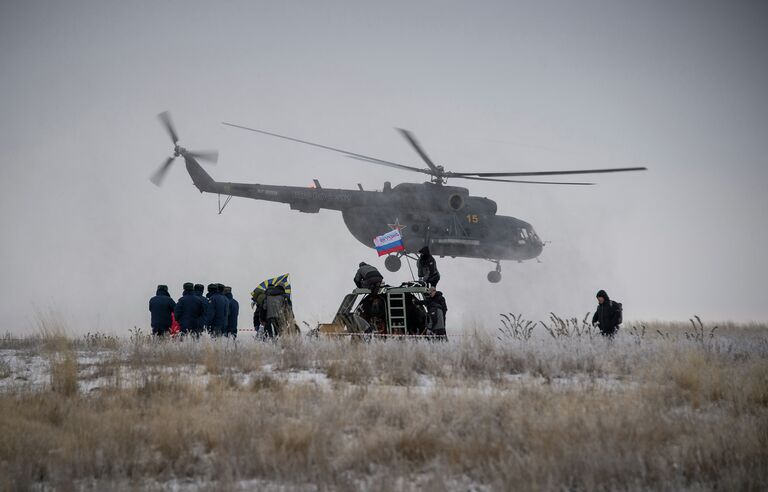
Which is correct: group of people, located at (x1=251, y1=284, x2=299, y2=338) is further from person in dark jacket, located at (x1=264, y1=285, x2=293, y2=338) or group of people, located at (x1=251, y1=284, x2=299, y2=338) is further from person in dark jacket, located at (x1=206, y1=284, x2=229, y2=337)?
person in dark jacket, located at (x1=206, y1=284, x2=229, y2=337)

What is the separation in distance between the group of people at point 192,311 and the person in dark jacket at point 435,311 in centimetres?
490

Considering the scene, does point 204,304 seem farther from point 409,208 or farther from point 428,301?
point 409,208

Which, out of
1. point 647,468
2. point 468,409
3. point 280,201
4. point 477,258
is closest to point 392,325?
point 468,409

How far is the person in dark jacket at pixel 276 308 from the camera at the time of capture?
1381cm

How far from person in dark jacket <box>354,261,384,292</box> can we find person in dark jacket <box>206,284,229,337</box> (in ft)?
14.3

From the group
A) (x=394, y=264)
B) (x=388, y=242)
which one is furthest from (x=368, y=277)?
(x=394, y=264)

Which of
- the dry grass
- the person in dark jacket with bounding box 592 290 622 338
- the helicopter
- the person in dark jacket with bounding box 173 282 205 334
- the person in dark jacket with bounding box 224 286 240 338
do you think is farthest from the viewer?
the helicopter

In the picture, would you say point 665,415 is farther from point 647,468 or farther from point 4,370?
point 4,370

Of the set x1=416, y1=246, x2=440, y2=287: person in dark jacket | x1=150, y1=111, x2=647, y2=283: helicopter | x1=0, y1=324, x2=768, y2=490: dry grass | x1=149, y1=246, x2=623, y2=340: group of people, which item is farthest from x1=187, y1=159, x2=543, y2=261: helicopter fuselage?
x1=0, y1=324, x2=768, y2=490: dry grass

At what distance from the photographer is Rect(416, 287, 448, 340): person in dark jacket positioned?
40.7ft

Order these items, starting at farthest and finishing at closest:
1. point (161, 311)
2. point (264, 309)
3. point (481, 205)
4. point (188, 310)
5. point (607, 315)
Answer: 1. point (481, 205)
2. point (161, 311)
3. point (188, 310)
4. point (264, 309)
5. point (607, 315)

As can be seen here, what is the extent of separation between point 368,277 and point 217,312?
491 centimetres

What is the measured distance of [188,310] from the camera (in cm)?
1495

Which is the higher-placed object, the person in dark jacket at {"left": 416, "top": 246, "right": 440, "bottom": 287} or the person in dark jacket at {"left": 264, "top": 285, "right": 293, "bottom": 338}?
the person in dark jacket at {"left": 416, "top": 246, "right": 440, "bottom": 287}
